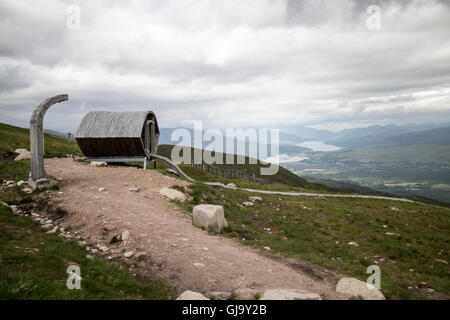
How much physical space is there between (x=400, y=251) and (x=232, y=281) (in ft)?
44.6

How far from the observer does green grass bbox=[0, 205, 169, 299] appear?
6828 millimetres

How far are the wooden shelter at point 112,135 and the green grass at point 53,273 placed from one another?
1878 cm

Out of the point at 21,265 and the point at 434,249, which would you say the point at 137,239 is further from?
the point at 434,249

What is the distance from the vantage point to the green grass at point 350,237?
42.0 ft

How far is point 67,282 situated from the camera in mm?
7746

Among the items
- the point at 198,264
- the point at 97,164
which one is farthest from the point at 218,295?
the point at 97,164

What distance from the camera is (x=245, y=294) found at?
7.97 meters

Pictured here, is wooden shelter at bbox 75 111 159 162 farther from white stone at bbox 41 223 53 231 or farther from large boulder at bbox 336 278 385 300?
large boulder at bbox 336 278 385 300

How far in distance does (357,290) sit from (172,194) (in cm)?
1324

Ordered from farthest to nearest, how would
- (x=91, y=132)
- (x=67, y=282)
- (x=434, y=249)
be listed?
(x=91, y=132), (x=434, y=249), (x=67, y=282)

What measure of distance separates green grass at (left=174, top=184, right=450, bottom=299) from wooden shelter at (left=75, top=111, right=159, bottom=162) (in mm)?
11860

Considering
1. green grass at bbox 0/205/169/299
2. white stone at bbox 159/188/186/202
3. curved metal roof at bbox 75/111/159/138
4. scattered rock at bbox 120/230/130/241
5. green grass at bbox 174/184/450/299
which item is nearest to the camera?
green grass at bbox 0/205/169/299

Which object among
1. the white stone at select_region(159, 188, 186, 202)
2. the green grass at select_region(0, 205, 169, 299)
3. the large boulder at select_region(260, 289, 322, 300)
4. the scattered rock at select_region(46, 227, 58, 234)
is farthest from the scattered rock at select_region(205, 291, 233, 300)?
the white stone at select_region(159, 188, 186, 202)
